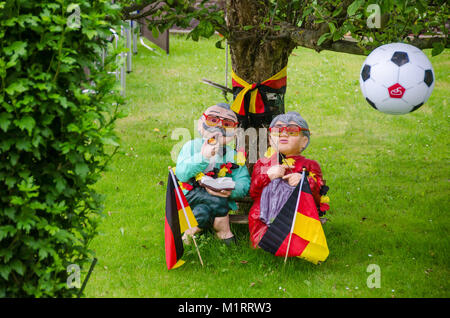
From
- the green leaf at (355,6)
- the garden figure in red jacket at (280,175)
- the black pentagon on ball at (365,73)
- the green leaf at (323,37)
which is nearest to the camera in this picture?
the green leaf at (355,6)

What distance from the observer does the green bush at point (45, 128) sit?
333cm

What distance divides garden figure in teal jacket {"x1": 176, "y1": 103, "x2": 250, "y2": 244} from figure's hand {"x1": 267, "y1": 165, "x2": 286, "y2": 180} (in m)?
0.29

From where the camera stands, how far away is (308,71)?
1498cm

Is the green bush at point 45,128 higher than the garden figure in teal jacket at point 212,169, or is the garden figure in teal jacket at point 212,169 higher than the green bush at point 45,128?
the green bush at point 45,128

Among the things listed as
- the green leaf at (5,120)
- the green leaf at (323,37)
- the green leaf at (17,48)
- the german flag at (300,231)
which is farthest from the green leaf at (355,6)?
the green leaf at (5,120)

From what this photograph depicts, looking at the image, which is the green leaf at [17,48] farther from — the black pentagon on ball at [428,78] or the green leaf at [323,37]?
the black pentagon on ball at [428,78]

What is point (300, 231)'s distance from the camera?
5.11m

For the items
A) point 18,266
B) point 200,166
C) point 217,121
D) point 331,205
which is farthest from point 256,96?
point 18,266

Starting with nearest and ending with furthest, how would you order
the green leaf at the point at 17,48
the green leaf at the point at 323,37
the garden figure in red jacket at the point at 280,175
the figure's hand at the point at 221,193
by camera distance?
1. the green leaf at the point at 17,48
2. the green leaf at the point at 323,37
3. the garden figure in red jacket at the point at 280,175
4. the figure's hand at the point at 221,193

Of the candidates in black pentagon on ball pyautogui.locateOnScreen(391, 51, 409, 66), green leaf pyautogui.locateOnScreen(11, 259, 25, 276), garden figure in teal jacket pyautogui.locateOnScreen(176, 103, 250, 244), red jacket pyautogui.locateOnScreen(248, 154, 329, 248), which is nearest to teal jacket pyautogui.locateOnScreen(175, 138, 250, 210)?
garden figure in teal jacket pyautogui.locateOnScreen(176, 103, 250, 244)

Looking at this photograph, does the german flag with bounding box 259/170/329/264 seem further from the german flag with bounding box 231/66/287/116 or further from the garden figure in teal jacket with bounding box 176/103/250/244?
the german flag with bounding box 231/66/287/116

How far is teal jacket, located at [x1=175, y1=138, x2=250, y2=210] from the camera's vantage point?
5.39 meters

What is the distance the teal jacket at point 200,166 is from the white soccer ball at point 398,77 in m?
1.59
